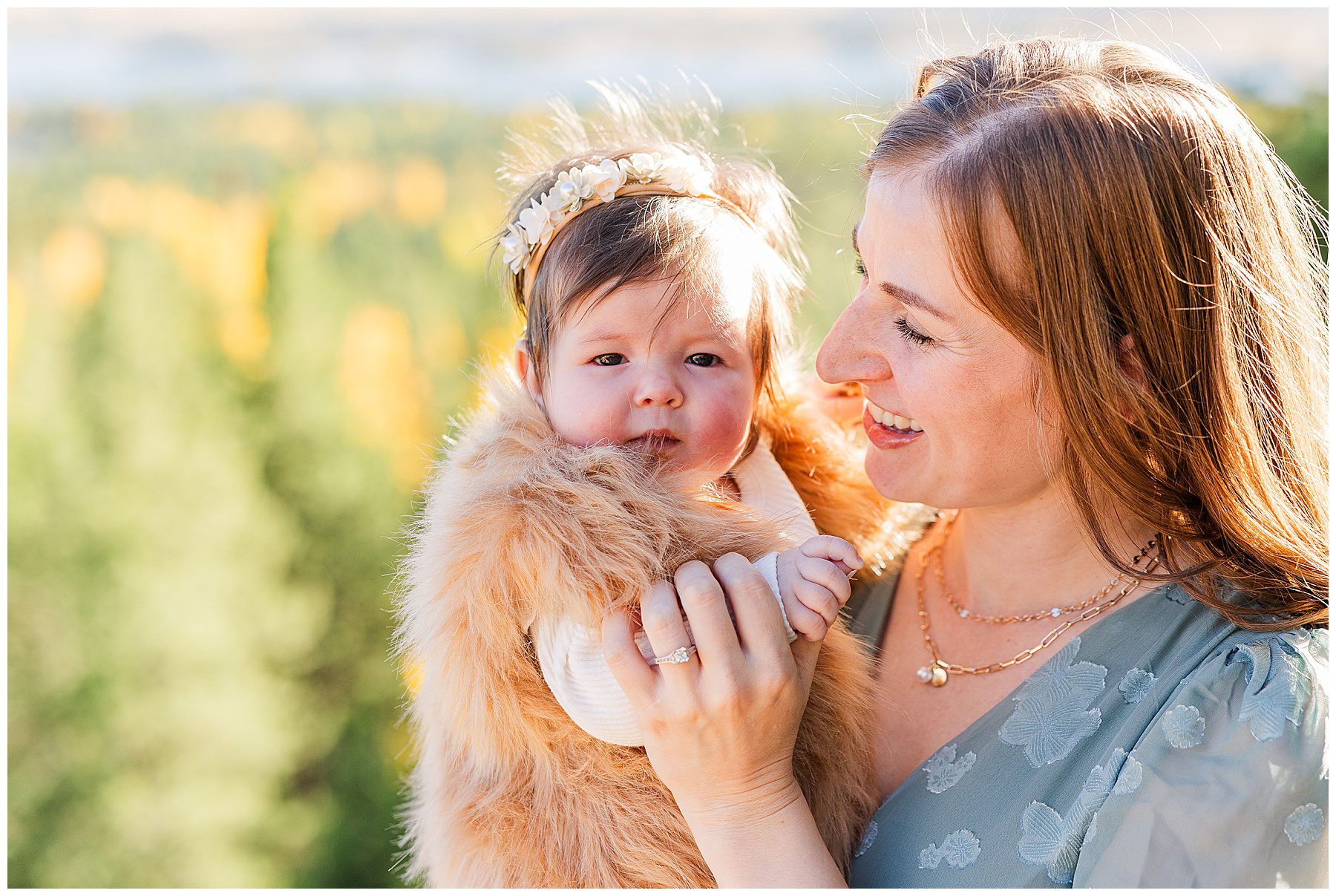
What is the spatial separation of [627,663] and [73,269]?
4274 mm

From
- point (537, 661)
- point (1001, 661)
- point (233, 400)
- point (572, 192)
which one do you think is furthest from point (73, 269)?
point (1001, 661)

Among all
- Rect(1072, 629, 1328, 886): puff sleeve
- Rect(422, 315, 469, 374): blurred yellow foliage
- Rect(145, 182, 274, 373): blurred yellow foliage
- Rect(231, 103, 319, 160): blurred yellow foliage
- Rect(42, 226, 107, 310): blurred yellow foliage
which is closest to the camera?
Rect(1072, 629, 1328, 886): puff sleeve

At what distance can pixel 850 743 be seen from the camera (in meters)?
1.51

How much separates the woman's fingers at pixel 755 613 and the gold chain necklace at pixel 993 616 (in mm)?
527

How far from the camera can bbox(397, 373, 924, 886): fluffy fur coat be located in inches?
54.2

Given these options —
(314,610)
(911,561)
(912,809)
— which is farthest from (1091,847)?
(314,610)

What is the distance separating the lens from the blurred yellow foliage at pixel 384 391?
4.76m

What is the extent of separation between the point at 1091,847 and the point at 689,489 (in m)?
0.73

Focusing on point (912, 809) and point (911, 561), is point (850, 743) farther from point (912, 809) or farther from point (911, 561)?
point (911, 561)

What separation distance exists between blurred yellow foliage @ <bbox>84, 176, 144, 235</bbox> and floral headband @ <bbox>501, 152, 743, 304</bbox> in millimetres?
3733

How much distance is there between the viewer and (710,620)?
4.31 ft

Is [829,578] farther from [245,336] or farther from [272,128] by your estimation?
[272,128]

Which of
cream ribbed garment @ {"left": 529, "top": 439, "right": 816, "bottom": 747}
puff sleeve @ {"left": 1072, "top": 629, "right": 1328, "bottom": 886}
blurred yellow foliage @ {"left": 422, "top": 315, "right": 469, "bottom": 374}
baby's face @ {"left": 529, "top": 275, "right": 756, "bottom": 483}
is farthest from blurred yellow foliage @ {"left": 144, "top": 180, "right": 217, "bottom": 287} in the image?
puff sleeve @ {"left": 1072, "top": 629, "right": 1328, "bottom": 886}

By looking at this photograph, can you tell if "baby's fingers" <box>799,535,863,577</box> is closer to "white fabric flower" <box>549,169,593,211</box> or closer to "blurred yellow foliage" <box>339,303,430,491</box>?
"white fabric flower" <box>549,169,593,211</box>
